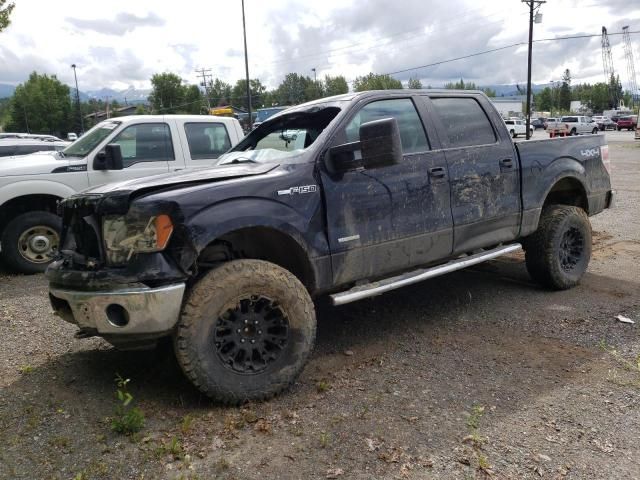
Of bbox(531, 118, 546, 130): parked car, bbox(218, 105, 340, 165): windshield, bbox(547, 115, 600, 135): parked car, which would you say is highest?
bbox(531, 118, 546, 130): parked car

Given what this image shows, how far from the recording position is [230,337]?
134 inches

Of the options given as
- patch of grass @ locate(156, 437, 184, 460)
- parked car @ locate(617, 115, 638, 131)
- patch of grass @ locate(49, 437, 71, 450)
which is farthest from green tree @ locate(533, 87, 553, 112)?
patch of grass @ locate(49, 437, 71, 450)

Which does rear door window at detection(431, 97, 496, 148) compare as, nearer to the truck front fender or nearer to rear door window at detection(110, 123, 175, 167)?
rear door window at detection(110, 123, 175, 167)

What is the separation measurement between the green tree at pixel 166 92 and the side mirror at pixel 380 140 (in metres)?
99.3

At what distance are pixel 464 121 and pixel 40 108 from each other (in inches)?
3552

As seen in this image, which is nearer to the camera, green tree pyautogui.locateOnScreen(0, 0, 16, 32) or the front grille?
the front grille

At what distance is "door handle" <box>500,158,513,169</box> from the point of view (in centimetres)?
493

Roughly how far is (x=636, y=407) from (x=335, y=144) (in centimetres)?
249

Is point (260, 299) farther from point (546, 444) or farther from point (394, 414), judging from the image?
point (546, 444)

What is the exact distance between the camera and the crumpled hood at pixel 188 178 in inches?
132

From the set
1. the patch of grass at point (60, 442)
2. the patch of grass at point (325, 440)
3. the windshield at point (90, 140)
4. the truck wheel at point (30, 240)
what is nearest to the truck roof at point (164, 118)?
the windshield at point (90, 140)

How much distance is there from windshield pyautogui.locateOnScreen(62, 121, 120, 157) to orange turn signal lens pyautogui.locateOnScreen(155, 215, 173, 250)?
4.59 meters

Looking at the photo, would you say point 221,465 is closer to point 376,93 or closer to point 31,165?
point 376,93

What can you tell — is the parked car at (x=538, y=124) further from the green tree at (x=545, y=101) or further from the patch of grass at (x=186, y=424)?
the patch of grass at (x=186, y=424)
